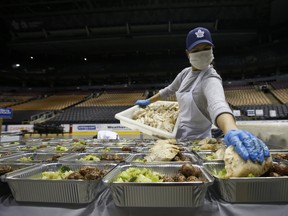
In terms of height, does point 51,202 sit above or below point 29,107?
below

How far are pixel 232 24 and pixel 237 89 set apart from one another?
4656 millimetres

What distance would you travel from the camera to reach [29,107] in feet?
53.4

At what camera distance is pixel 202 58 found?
6.87 feet

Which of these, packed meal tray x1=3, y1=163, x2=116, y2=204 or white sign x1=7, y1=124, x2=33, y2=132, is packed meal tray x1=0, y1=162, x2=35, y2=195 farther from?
white sign x1=7, y1=124, x2=33, y2=132

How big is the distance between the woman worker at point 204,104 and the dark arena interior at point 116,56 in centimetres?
752

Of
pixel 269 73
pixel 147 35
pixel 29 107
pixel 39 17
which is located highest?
pixel 39 17

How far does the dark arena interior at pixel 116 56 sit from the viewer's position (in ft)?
44.2

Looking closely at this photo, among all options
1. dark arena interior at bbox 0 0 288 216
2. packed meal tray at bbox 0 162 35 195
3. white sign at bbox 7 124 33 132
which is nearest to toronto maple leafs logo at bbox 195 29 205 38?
packed meal tray at bbox 0 162 35 195

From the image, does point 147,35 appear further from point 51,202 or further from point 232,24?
point 51,202

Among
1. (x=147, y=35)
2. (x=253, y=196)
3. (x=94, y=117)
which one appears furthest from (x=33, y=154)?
(x=147, y=35)

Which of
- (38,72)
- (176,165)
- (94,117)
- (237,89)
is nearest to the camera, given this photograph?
(176,165)

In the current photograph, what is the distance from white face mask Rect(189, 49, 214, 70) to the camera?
2.07 metres

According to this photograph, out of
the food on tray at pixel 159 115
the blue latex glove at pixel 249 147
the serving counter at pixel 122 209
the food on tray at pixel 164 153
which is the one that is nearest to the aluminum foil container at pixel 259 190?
the serving counter at pixel 122 209

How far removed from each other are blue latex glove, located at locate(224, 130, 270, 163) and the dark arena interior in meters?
8.79
